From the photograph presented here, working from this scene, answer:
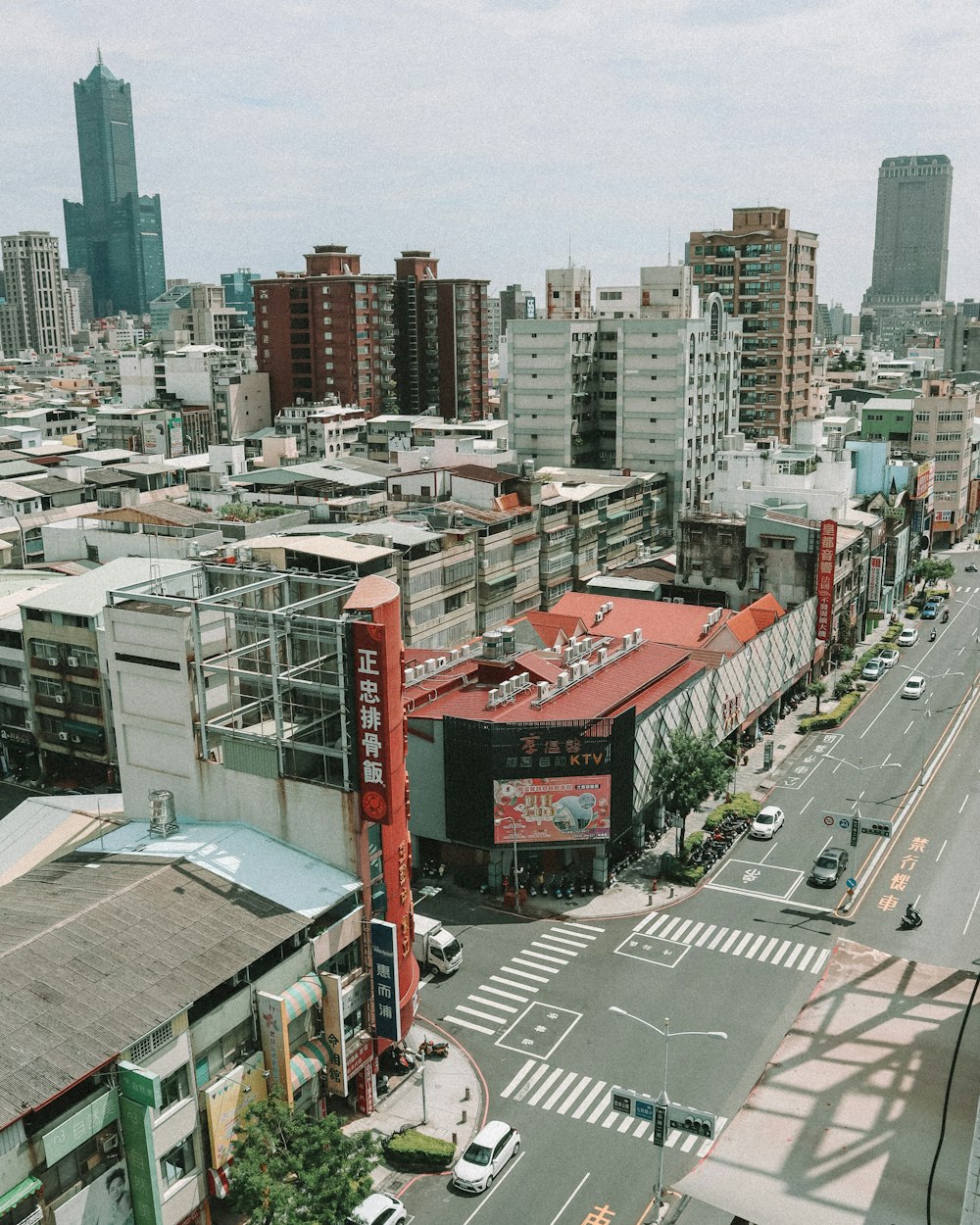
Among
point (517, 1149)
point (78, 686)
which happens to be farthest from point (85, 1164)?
point (78, 686)

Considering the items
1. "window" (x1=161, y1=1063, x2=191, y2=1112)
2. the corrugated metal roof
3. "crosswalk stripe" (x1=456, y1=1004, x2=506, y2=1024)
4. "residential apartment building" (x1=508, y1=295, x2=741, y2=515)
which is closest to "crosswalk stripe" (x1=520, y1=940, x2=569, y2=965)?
"crosswalk stripe" (x1=456, y1=1004, x2=506, y2=1024)

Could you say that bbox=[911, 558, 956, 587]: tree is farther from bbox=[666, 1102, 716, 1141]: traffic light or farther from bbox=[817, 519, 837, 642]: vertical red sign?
bbox=[666, 1102, 716, 1141]: traffic light

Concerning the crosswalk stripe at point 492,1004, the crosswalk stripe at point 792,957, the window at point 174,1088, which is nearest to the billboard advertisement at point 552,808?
the crosswalk stripe at point 492,1004

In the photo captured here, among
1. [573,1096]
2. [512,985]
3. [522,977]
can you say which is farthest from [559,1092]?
[522,977]

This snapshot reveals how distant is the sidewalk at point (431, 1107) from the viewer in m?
46.8

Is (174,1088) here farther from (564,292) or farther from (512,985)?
(564,292)

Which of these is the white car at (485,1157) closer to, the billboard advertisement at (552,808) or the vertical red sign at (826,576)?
the billboard advertisement at (552,808)

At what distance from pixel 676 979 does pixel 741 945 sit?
576 centimetres

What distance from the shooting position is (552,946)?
62156 millimetres

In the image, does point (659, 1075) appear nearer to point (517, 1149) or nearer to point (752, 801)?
point (517, 1149)

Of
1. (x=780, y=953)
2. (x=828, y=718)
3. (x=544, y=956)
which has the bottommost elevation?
(x=780, y=953)

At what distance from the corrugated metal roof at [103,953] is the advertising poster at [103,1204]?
16.0ft

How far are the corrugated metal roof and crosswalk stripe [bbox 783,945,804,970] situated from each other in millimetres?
29014

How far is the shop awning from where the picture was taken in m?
34.2
